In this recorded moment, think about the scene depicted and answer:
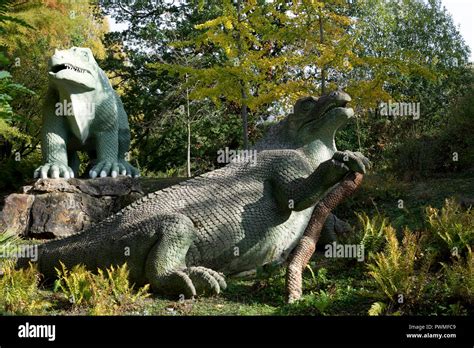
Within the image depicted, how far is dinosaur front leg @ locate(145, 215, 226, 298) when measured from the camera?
477 centimetres

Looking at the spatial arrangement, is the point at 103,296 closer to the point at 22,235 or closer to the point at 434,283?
the point at 434,283

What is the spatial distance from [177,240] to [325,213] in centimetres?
138

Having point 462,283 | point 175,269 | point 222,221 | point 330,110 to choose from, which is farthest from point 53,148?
point 462,283

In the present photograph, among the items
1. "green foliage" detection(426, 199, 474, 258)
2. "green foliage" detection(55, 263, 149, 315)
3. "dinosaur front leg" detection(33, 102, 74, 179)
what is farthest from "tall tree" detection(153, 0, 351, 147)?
"green foliage" detection(55, 263, 149, 315)

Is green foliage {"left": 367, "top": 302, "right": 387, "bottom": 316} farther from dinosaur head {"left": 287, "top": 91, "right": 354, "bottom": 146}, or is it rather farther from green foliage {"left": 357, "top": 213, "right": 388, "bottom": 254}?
dinosaur head {"left": 287, "top": 91, "right": 354, "bottom": 146}

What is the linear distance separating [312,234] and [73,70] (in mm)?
5173

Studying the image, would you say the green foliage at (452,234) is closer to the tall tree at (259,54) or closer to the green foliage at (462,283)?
the green foliage at (462,283)

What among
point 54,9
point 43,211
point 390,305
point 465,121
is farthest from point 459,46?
point 390,305

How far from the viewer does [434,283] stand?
15.6ft

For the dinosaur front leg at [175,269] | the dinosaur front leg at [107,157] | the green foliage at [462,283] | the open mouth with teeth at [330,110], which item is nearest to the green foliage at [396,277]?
the green foliage at [462,283]

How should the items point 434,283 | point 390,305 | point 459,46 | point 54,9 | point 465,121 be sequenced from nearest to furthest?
point 390,305, point 434,283, point 465,121, point 54,9, point 459,46

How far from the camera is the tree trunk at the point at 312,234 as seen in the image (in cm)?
486

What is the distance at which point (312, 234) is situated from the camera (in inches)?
202

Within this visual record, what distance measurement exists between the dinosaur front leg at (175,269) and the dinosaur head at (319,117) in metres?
1.57
